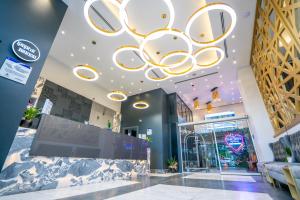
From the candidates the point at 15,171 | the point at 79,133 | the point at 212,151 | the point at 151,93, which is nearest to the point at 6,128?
the point at 15,171

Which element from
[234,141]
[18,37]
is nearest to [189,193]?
[18,37]

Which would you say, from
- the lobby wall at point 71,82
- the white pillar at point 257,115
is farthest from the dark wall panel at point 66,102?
the white pillar at point 257,115

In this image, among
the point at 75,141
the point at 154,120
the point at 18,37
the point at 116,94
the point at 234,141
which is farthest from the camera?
the point at 234,141

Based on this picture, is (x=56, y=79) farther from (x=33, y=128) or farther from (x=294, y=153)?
(x=294, y=153)

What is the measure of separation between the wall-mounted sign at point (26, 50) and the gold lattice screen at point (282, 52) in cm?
610

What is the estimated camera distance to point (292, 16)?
10.7 feet

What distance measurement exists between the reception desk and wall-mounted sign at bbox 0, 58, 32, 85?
3.42ft

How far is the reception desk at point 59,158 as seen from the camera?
3045 mm

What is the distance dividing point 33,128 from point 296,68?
6.14m

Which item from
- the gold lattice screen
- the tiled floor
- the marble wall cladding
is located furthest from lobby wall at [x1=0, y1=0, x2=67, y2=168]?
the gold lattice screen

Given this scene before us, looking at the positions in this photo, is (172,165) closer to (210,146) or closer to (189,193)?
(210,146)

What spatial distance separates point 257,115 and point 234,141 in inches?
186

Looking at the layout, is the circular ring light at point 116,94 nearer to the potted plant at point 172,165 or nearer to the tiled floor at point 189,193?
the potted plant at point 172,165

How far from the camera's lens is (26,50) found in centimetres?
367
